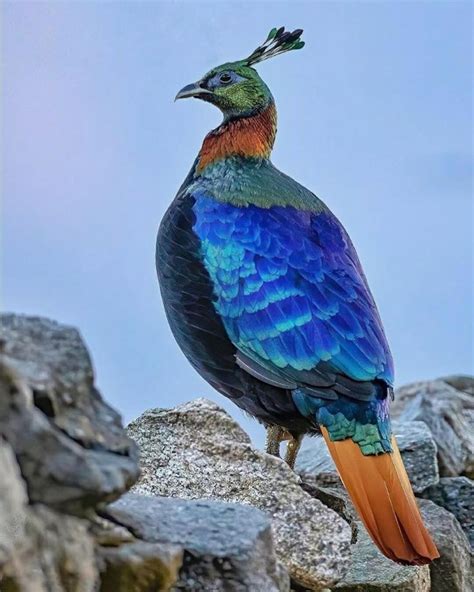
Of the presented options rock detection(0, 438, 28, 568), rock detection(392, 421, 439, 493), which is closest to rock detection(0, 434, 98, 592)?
rock detection(0, 438, 28, 568)

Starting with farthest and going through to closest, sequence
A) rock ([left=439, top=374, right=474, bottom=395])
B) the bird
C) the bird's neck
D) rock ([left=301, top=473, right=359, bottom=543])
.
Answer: rock ([left=439, top=374, right=474, bottom=395]) → the bird's neck → rock ([left=301, top=473, right=359, bottom=543]) → the bird

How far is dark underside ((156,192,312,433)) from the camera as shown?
226 cm

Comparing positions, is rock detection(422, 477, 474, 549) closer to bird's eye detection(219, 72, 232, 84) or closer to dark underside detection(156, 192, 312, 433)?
dark underside detection(156, 192, 312, 433)

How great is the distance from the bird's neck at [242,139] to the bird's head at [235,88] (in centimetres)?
3

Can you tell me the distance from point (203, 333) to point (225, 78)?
30.3 inches

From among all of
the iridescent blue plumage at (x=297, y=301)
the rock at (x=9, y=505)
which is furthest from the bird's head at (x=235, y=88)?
the rock at (x=9, y=505)

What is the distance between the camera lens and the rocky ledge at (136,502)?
45.5 inches

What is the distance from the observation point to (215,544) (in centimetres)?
142

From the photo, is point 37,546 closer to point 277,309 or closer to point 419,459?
point 277,309

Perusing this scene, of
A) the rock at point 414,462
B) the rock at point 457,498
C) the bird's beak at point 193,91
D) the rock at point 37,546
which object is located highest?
the bird's beak at point 193,91

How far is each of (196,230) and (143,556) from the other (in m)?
1.20

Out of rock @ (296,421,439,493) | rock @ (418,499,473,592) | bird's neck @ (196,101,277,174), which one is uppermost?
bird's neck @ (196,101,277,174)

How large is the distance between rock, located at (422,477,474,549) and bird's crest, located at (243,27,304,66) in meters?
1.32

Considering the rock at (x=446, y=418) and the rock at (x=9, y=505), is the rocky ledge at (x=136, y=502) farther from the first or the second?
the rock at (x=446, y=418)
